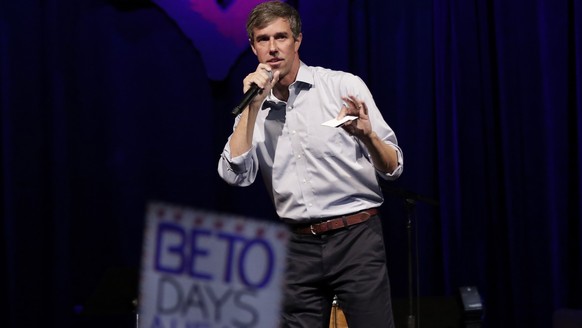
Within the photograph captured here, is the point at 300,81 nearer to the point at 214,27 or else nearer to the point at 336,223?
the point at 336,223

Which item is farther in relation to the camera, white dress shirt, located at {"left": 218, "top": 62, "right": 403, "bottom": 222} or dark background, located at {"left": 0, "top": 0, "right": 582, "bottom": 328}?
dark background, located at {"left": 0, "top": 0, "right": 582, "bottom": 328}

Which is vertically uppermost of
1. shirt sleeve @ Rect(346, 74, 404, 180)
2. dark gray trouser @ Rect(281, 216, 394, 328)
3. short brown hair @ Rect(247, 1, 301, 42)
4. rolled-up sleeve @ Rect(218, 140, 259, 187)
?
short brown hair @ Rect(247, 1, 301, 42)

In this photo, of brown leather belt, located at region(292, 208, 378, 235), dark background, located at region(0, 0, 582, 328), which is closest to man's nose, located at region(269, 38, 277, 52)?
brown leather belt, located at region(292, 208, 378, 235)

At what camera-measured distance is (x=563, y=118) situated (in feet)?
13.6

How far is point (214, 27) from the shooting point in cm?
424

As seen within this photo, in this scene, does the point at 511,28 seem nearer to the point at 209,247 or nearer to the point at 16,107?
the point at 16,107

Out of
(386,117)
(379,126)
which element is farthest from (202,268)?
(386,117)

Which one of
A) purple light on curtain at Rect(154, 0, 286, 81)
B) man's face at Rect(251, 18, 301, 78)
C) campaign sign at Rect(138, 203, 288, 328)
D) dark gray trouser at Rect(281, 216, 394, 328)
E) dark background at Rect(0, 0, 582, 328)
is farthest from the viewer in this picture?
purple light on curtain at Rect(154, 0, 286, 81)

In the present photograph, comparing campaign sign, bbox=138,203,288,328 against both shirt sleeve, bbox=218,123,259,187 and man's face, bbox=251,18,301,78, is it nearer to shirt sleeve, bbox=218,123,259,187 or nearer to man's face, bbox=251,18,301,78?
shirt sleeve, bbox=218,123,259,187

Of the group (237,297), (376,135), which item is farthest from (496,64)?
(237,297)

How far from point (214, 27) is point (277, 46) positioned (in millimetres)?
1777

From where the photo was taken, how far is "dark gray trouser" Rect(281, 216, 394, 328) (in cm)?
239

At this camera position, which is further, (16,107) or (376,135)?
(16,107)

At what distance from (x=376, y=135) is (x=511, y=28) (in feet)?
6.89
